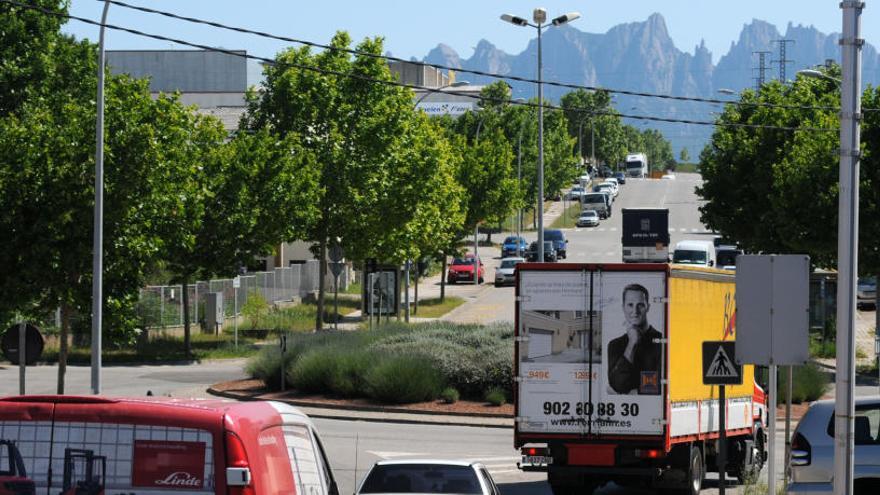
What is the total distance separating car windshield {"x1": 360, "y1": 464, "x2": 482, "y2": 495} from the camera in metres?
14.8

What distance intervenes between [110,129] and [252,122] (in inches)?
794

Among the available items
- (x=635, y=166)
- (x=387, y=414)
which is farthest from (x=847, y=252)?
(x=635, y=166)

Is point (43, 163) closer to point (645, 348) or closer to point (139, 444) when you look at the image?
point (645, 348)

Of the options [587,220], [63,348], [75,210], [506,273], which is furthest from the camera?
[587,220]

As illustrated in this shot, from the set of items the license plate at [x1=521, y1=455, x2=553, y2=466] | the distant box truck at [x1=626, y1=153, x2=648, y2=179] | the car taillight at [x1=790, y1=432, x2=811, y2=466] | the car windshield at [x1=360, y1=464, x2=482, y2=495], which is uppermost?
the distant box truck at [x1=626, y1=153, x2=648, y2=179]

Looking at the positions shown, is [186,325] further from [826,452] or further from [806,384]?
[826,452]

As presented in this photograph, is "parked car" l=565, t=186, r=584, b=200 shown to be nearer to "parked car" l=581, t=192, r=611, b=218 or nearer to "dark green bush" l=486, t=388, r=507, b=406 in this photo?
"parked car" l=581, t=192, r=611, b=218

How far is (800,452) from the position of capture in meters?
14.5

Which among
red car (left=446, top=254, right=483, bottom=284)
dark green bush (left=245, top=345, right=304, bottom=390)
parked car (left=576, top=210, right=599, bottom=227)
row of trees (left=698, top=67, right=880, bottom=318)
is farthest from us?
parked car (left=576, top=210, right=599, bottom=227)

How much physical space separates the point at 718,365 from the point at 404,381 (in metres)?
15.5

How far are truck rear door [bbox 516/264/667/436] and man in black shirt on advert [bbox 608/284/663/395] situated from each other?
13mm

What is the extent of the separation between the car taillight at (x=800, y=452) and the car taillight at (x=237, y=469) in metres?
8.75

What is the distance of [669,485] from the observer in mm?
18516

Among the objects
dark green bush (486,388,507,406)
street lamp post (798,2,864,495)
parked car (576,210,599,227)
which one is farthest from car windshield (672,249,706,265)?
street lamp post (798,2,864,495)
